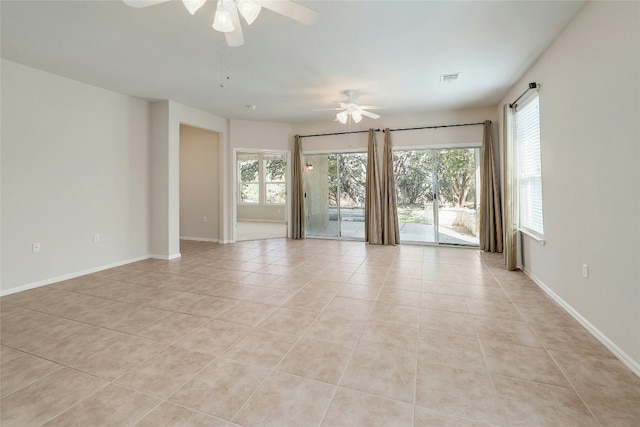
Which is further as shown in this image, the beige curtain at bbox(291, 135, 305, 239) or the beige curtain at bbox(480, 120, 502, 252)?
the beige curtain at bbox(291, 135, 305, 239)

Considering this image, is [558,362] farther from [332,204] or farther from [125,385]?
[332,204]

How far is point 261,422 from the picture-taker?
4.75 ft

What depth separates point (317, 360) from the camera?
1.99m

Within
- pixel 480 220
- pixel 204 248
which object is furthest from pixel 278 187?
pixel 480 220

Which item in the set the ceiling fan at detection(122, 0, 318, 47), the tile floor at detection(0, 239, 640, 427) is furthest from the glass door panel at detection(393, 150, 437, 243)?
the ceiling fan at detection(122, 0, 318, 47)

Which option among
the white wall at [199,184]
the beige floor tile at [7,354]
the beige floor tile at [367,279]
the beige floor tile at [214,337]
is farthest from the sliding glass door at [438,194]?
the beige floor tile at [7,354]

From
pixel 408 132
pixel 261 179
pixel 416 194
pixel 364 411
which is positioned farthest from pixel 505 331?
pixel 261 179

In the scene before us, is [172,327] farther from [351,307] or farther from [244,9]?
[244,9]

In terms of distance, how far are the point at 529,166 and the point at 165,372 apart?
452 centimetres

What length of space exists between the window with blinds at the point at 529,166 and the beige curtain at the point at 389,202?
234 centimetres

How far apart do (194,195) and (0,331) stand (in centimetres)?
464

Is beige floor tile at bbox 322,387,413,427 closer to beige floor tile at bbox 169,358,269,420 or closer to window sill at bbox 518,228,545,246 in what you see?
beige floor tile at bbox 169,358,269,420

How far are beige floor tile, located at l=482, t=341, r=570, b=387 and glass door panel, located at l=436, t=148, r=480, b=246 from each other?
13.5 feet

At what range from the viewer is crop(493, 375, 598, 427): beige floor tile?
1.44 meters
